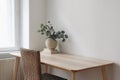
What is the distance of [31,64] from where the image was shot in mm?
2434

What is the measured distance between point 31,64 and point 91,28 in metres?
0.91

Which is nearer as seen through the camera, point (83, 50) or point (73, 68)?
point (73, 68)

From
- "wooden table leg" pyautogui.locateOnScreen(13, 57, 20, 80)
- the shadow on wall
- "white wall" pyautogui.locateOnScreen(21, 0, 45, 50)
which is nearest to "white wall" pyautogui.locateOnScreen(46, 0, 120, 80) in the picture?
"white wall" pyautogui.locateOnScreen(21, 0, 45, 50)

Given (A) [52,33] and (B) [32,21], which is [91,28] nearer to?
(A) [52,33]

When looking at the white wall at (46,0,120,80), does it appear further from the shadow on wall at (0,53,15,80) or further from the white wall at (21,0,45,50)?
the shadow on wall at (0,53,15,80)

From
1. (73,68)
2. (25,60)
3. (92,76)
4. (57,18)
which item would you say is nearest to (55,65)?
(73,68)

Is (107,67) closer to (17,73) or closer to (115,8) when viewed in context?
(115,8)

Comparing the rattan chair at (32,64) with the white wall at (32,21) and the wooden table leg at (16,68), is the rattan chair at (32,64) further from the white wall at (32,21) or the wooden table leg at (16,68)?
the white wall at (32,21)

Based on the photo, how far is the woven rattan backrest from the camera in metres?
2.35

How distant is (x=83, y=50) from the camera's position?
279cm

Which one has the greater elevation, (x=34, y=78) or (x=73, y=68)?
(x=73, y=68)

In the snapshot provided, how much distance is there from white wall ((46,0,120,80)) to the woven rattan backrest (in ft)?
2.29

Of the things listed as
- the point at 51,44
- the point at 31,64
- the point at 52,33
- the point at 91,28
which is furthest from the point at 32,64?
the point at 91,28

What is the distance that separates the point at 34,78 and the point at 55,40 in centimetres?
79
